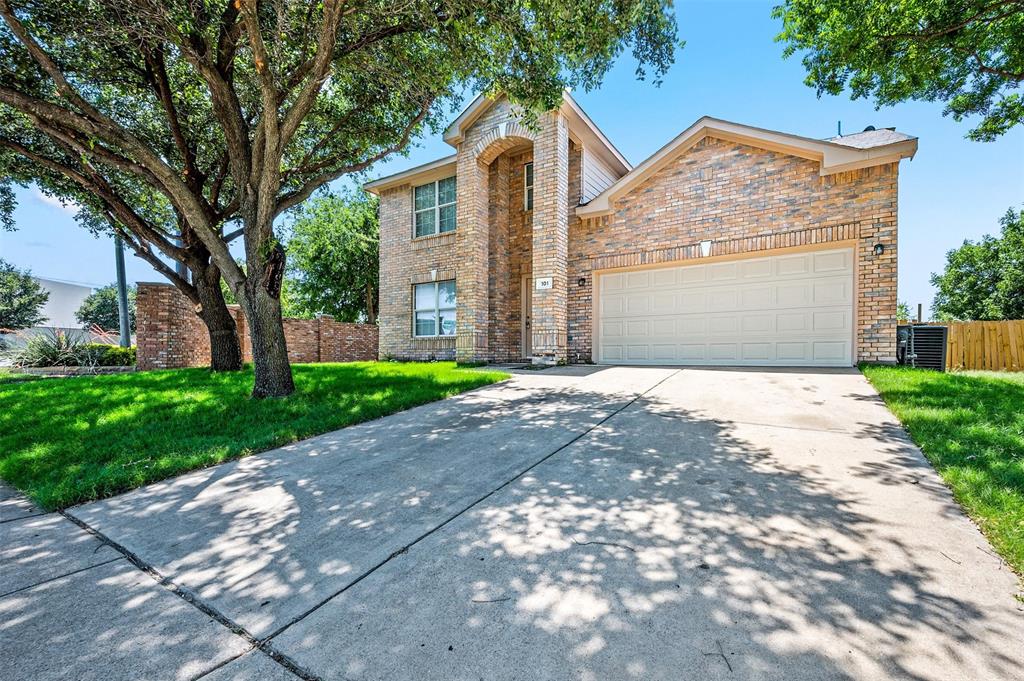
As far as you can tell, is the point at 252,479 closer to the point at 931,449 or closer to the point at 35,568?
the point at 35,568

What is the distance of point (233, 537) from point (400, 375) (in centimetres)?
533

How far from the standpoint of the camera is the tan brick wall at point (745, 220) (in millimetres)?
7305

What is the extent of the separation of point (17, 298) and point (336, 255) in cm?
2487

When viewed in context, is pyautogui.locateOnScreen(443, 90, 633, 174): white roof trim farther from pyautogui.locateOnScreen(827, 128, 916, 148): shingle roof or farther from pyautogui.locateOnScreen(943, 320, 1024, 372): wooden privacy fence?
pyautogui.locateOnScreen(943, 320, 1024, 372): wooden privacy fence

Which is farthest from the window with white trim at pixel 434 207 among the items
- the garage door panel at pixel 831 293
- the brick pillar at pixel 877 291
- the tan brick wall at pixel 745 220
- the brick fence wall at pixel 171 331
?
the brick pillar at pixel 877 291

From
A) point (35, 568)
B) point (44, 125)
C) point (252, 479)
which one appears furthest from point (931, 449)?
point (44, 125)

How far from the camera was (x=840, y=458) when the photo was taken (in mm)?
A: 2990

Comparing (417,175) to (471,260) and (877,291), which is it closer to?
(471,260)

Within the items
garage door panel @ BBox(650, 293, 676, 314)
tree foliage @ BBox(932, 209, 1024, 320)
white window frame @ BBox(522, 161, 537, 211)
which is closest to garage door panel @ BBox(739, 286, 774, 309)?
garage door panel @ BBox(650, 293, 676, 314)

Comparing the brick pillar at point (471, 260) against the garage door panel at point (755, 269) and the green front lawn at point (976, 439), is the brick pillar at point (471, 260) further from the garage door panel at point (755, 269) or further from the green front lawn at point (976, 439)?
the green front lawn at point (976, 439)

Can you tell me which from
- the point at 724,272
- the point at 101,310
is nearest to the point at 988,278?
the point at 724,272

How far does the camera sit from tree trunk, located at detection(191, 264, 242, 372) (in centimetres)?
866

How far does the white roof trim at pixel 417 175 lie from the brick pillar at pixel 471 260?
31.5 inches

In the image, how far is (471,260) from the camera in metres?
10.4
